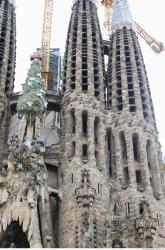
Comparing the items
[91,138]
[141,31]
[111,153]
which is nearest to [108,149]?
[111,153]

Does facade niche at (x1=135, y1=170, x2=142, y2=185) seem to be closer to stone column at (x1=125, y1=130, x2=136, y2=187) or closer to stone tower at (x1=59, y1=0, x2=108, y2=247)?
stone column at (x1=125, y1=130, x2=136, y2=187)

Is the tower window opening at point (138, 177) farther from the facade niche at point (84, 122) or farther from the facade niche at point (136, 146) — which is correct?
the facade niche at point (84, 122)

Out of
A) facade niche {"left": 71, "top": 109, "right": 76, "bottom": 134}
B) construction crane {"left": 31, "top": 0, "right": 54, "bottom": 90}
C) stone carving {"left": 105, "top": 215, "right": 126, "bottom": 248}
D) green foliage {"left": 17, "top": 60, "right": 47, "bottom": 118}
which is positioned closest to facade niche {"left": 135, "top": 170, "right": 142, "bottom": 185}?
stone carving {"left": 105, "top": 215, "right": 126, "bottom": 248}

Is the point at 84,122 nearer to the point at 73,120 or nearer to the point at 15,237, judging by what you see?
the point at 73,120

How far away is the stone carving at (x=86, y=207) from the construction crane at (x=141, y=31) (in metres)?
37.4

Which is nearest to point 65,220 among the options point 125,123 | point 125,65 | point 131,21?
point 125,123

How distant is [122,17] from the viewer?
47031 mm

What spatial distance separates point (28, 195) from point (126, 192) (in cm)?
639

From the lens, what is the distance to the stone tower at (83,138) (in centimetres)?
2914

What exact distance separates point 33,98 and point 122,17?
649 inches

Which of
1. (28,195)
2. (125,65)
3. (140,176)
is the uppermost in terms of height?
(125,65)

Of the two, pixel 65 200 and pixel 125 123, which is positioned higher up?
pixel 125 123

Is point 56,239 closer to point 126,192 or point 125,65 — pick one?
point 126,192

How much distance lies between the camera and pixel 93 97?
37219mm
